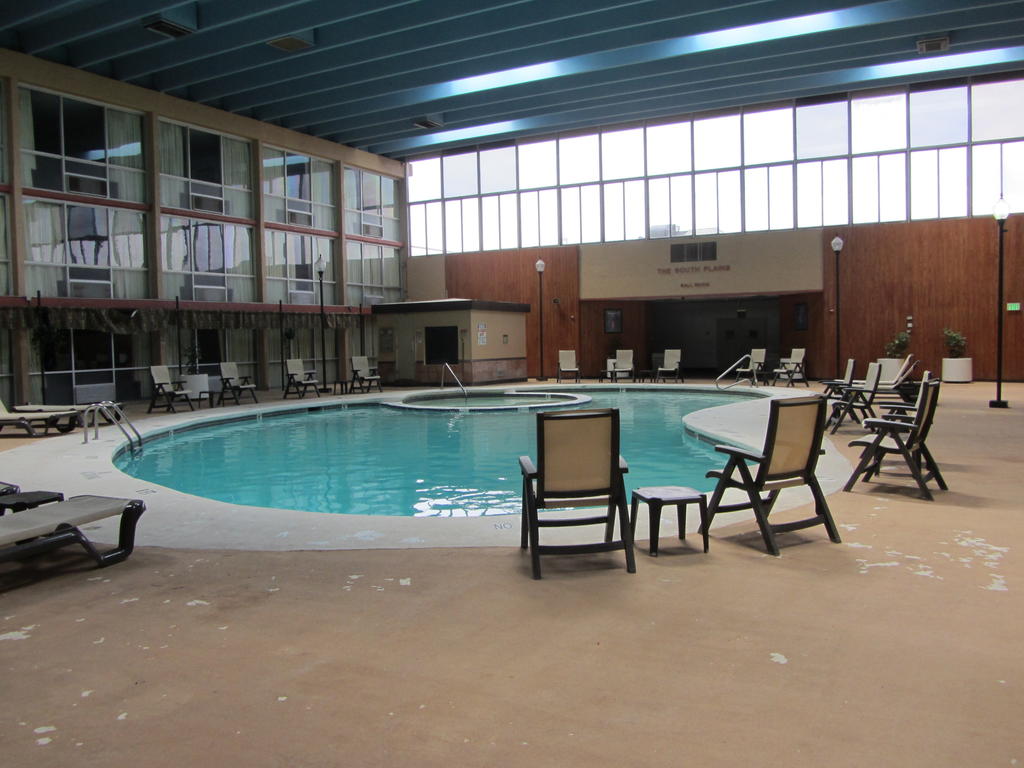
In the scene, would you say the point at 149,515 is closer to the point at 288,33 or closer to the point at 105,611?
the point at 105,611

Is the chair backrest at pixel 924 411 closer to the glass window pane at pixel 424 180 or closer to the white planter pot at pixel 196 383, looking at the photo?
the white planter pot at pixel 196 383

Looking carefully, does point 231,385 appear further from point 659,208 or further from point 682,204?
point 682,204

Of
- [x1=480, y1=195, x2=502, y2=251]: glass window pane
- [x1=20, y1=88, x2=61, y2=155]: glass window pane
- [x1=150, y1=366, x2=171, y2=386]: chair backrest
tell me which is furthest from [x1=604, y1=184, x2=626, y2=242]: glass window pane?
[x1=20, y1=88, x2=61, y2=155]: glass window pane

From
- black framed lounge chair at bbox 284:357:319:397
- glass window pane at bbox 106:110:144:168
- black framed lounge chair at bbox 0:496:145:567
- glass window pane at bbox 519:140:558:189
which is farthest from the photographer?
glass window pane at bbox 519:140:558:189

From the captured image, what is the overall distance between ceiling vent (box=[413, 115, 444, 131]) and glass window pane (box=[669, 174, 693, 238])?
6985 millimetres

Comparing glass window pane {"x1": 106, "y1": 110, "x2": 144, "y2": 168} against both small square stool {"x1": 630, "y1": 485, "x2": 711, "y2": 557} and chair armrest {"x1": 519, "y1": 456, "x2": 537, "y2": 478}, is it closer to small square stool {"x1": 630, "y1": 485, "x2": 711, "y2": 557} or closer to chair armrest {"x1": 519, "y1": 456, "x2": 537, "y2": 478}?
chair armrest {"x1": 519, "y1": 456, "x2": 537, "y2": 478}

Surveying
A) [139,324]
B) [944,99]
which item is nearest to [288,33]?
[139,324]

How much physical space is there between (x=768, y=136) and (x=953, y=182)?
191 inches

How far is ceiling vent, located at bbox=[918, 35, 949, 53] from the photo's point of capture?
15625 millimetres

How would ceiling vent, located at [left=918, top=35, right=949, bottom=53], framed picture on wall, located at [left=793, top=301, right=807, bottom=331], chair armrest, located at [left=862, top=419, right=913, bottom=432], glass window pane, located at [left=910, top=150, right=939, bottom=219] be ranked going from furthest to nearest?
1. framed picture on wall, located at [left=793, top=301, right=807, bottom=331]
2. glass window pane, located at [left=910, top=150, right=939, bottom=219]
3. ceiling vent, located at [left=918, top=35, right=949, bottom=53]
4. chair armrest, located at [left=862, top=419, right=913, bottom=432]

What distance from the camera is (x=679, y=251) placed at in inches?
888

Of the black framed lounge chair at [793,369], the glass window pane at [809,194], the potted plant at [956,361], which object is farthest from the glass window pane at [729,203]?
the potted plant at [956,361]

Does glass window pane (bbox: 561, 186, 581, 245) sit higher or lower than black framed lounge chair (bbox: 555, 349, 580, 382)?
higher

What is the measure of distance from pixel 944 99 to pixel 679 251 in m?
7.54
